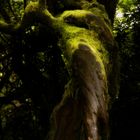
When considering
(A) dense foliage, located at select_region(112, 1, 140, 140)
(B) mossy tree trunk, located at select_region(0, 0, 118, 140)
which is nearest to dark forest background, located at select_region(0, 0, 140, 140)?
(A) dense foliage, located at select_region(112, 1, 140, 140)

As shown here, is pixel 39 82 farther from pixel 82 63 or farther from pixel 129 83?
pixel 82 63

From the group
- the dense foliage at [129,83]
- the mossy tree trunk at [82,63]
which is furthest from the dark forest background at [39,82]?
the mossy tree trunk at [82,63]

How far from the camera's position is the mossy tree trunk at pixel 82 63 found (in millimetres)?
3234

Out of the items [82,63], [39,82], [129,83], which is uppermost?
[82,63]

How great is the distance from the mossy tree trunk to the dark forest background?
39.2 inches

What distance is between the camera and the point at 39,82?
640 centimetres

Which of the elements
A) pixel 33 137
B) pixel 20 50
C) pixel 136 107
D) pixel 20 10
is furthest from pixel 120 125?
pixel 20 10

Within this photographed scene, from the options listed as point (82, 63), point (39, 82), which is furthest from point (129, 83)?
point (82, 63)

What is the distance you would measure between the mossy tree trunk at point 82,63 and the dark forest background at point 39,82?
99 centimetres

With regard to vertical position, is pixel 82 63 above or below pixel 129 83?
above

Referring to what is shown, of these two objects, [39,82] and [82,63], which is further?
[39,82]

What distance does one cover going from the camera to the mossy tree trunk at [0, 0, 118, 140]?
3234mm

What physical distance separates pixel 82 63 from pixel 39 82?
9.38ft

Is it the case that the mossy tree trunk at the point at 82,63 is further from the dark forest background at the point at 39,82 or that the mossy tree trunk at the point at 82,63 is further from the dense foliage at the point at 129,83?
the dense foliage at the point at 129,83
